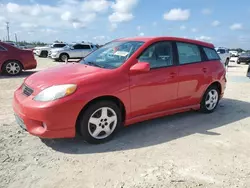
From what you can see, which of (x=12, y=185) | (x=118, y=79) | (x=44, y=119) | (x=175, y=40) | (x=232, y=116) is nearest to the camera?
(x=12, y=185)

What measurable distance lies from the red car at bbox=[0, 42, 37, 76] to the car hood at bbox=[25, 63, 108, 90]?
7.22m

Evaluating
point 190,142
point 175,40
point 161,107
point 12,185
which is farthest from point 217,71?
point 12,185

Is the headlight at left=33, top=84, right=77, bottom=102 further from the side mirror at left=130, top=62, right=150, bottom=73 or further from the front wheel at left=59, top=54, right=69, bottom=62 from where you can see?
the front wheel at left=59, top=54, right=69, bottom=62

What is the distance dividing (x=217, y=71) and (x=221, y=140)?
195cm

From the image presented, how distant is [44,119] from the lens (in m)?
3.44

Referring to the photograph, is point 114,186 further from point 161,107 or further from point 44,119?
point 161,107

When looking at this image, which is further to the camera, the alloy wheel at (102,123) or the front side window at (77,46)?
the front side window at (77,46)

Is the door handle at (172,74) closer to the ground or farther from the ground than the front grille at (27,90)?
farther from the ground

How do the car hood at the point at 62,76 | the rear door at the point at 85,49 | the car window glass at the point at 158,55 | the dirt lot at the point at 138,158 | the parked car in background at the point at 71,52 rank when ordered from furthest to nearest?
the rear door at the point at 85,49, the parked car in background at the point at 71,52, the car window glass at the point at 158,55, the car hood at the point at 62,76, the dirt lot at the point at 138,158

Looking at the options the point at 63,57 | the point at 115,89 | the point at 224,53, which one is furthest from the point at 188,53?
the point at 224,53

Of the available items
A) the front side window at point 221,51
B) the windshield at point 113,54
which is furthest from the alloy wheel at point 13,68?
the front side window at point 221,51

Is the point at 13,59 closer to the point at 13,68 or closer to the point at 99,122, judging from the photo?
the point at 13,68

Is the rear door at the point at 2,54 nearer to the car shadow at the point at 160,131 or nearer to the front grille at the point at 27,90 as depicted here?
the front grille at the point at 27,90

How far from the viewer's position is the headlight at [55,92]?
3.46m
